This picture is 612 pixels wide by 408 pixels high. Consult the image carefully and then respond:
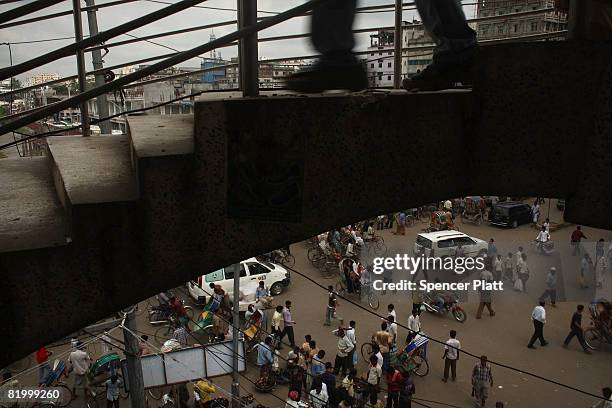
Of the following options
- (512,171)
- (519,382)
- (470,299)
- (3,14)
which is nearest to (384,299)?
(470,299)

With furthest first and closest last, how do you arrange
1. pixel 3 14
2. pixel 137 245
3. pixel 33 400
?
pixel 33 400 < pixel 137 245 < pixel 3 14

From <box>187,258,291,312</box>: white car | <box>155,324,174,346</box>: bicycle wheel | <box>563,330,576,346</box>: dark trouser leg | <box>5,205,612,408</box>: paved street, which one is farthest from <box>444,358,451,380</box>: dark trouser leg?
<box>155,324,174,346</box>: bicycle wheel

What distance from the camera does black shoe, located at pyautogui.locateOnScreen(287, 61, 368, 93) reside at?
212 centimetres

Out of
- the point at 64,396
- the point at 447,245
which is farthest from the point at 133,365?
the point at 447,245

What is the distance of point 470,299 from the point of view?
14.2 meters

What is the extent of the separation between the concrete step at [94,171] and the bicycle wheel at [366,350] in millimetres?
9748

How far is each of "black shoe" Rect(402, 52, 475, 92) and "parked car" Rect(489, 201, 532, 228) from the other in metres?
19.7

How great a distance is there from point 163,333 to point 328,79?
37.6 ft

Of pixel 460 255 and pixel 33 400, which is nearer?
pixel 33 400

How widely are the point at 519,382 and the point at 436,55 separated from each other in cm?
990

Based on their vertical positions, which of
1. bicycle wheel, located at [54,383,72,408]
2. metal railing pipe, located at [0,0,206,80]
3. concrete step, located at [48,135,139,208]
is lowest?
bicycle wheel, located at [54,383,72,408]

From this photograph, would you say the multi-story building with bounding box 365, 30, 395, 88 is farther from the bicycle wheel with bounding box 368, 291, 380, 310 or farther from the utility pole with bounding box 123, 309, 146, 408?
the bicycle wheel with bounding box 368, 291, 380, 310

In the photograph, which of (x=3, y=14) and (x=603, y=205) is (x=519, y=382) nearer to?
(x=603, y=205)

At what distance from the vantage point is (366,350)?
11.4m
